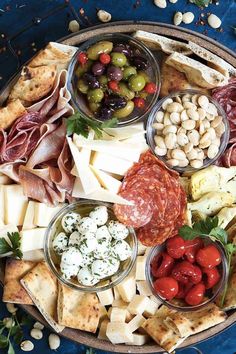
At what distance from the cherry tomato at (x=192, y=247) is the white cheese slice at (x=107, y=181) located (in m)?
0.31

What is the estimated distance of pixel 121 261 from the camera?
238cm

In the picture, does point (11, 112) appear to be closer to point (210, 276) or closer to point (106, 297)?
point (106, 297)

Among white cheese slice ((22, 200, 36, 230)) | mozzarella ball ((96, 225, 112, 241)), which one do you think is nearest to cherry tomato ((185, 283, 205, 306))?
mozzarella ball ((96, 225, 112, 241))

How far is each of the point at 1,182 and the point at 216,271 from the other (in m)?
0.80

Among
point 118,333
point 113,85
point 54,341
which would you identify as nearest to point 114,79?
point 113,85

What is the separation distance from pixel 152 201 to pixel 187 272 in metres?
0.27

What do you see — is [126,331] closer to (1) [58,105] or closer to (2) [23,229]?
(2) [23,229]

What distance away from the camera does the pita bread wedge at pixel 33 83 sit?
2266mm

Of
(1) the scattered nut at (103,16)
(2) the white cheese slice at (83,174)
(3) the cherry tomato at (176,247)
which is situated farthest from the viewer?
(1) the scattered nut at (103,16)

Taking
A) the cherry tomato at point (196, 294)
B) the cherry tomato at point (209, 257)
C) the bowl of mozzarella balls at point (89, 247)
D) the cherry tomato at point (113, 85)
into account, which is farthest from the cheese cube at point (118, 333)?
the cherry tomato at point (113, 85)

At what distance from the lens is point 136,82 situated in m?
2.30

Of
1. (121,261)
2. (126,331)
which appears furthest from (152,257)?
(126,331)

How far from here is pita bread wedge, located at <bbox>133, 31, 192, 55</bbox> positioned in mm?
2348

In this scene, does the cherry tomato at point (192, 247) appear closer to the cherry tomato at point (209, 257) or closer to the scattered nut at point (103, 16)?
the cherry tomato at point (209, 257)
